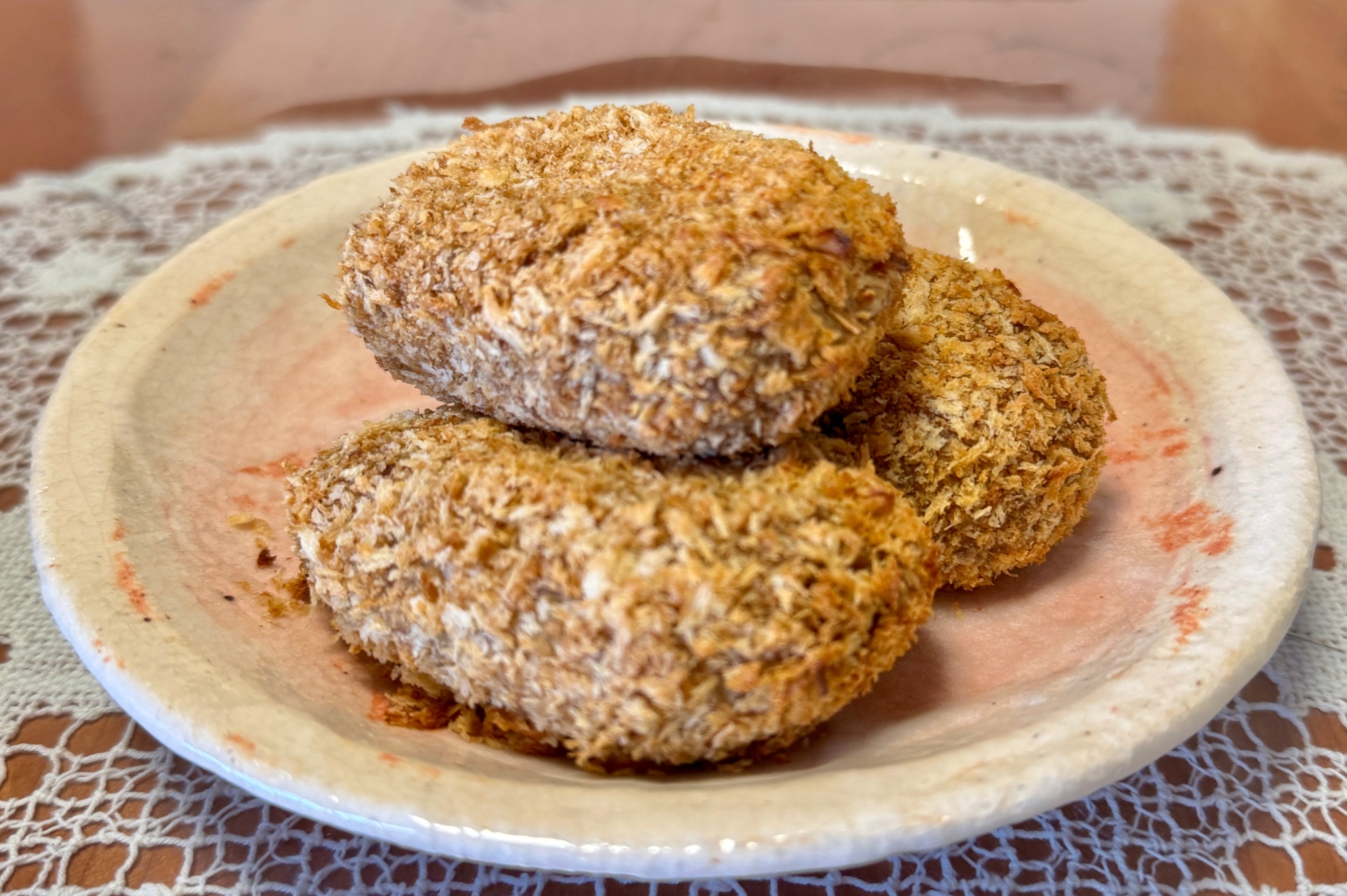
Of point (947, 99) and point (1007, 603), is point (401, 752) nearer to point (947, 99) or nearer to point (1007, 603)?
point (1007, 603)

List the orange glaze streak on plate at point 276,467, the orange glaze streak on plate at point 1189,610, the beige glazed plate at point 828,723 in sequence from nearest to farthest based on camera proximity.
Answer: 1. the beige glazed plate at point 828,723
2. the orange glaze streak on plate at point 1189,610
3. the orange glaze streak on plate at point 276,467

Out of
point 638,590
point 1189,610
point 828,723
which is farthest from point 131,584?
Result: point 1189,610

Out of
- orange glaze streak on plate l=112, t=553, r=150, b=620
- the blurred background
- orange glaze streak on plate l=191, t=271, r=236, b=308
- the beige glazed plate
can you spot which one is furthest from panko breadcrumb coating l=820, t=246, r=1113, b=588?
the blurred background

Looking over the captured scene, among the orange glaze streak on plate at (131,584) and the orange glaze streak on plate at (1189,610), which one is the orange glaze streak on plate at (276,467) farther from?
the orange glaze streak on plate at (1189,610)

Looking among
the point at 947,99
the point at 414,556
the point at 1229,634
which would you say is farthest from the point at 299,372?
the point at 947,99

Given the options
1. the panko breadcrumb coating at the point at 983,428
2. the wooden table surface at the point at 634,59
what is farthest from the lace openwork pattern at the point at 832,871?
the wooden table surface at the point at 634,59

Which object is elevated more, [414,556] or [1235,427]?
[414,556]
